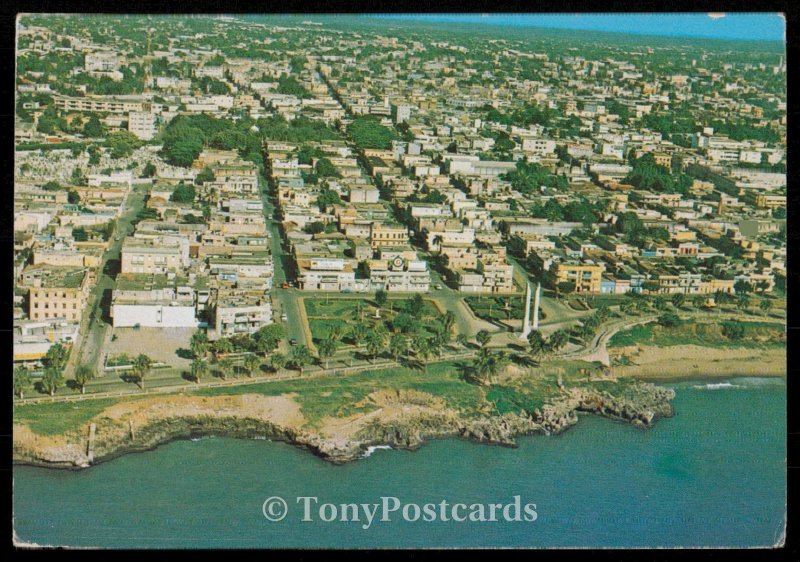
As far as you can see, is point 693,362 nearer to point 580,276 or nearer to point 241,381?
point 580,276

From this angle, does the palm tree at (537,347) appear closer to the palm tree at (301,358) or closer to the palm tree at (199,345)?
the palm tree at (301,358)

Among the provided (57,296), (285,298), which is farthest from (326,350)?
(57,296)

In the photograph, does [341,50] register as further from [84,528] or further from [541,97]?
[84,528]

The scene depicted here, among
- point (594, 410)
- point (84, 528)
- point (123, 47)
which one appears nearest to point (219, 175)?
point (123, 47)

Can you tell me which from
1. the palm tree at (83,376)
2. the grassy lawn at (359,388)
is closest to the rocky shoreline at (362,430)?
the grassy lawn at (359,388)

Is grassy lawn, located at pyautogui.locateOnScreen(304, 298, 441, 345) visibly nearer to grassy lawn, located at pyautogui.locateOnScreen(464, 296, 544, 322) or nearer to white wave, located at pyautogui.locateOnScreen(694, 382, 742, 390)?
grassy lawn, located at pyautogui.locateOnScreen(464, 296, 544, 322)
